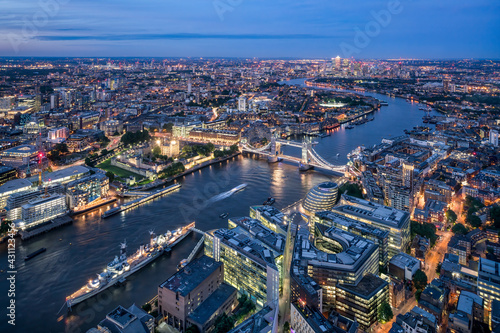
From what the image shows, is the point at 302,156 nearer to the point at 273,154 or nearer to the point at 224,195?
the point at 273,154

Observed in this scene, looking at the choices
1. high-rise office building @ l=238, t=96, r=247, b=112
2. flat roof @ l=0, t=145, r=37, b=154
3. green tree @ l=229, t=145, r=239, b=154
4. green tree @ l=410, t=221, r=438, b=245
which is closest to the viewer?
green tree @ l=410, t=221, r=438, b=245

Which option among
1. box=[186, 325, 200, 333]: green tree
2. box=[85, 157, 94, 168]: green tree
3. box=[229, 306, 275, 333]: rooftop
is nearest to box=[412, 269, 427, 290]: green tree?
box=[229, 306, 275, 333]: rooftop

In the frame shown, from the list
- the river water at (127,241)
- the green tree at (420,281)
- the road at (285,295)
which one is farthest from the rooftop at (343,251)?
the river water at (127,241)

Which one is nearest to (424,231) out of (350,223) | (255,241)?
(350,223)

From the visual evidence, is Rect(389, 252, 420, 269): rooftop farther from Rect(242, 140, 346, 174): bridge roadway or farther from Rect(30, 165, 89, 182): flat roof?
Rect(30, 165, 89, 182): flat roof

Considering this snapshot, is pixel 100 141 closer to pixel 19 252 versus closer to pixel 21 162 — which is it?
pixel 21 162

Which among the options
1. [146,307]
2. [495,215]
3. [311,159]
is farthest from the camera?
[311,159]

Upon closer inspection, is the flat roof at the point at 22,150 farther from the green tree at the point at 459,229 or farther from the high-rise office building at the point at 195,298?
the green tree at the point at 459,229
